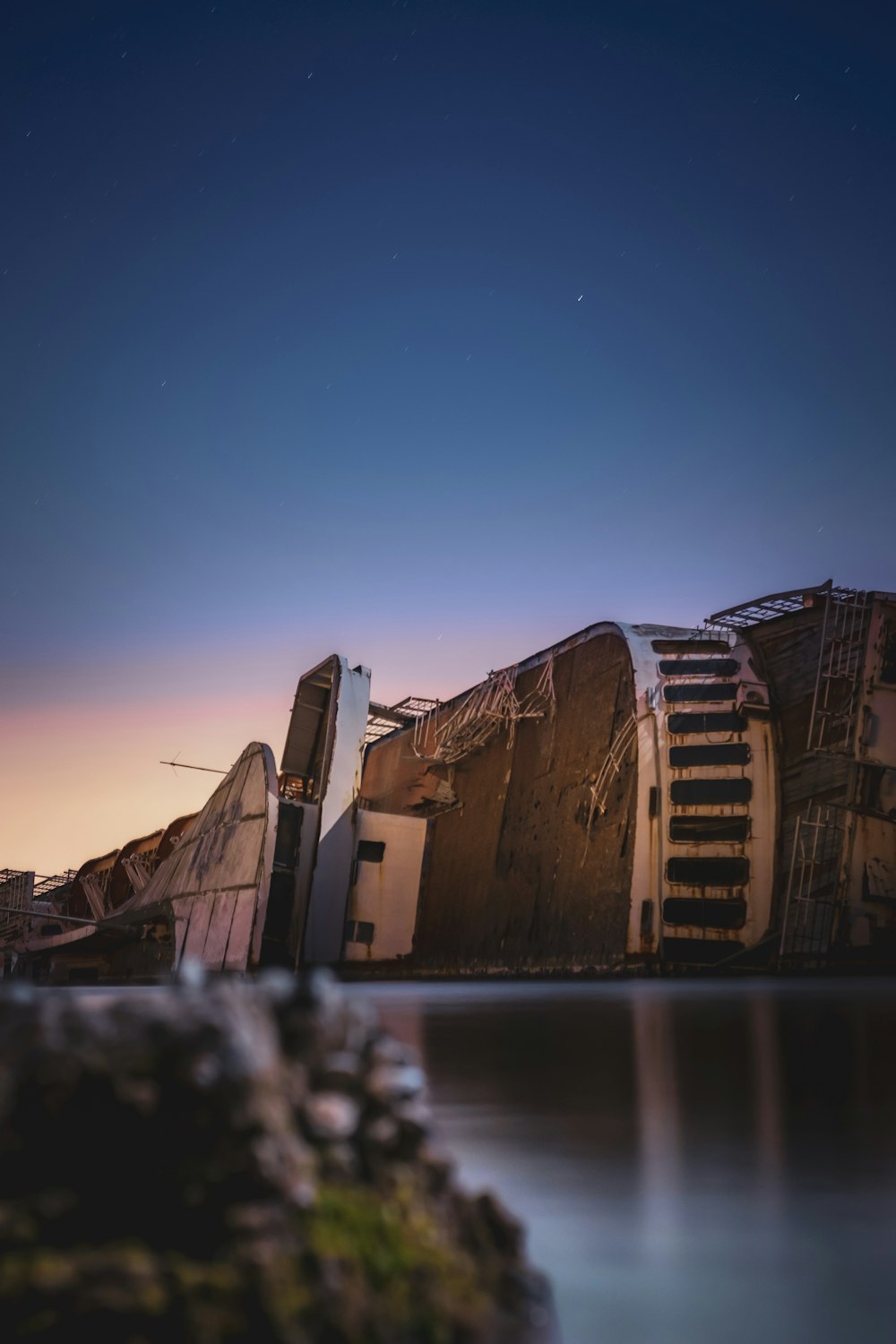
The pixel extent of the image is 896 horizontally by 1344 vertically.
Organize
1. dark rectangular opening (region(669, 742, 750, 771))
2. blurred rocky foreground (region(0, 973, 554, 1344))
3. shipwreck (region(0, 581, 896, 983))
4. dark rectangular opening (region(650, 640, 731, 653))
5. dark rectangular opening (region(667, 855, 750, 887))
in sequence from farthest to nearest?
dark rectangular opening (region(650, 640, 731, 653)) < dark rectangular opening (region(669, 742, 750, 771)) < dark rectangular opening (region(667, 855, 750, 887)) < shipwreck (region(0, 581, 896, 983)) < blurred rocky foreground (region(0, 973, 554, 1344))

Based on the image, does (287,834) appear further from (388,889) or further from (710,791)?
(710,791)

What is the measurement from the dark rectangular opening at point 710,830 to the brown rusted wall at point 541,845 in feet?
2.32

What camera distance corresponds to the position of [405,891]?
17.9 meters

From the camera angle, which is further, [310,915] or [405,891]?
[405,891]

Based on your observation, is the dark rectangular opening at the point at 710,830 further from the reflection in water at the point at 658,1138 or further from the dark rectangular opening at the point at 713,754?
the reflection in water at the point at 658,1138

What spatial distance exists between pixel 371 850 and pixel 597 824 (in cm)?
447

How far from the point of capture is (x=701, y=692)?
50.5ft

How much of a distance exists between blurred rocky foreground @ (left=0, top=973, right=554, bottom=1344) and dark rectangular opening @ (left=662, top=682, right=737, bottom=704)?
572 inches

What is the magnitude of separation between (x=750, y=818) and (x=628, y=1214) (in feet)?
45.1

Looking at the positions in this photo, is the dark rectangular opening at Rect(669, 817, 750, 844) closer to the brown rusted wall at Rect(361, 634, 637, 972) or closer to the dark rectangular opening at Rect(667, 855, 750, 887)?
the dark rectangular opening at Rect(667, 855, 750, 887)

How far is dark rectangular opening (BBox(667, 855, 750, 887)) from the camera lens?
1420 cm

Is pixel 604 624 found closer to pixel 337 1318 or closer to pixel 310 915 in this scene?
pixel 310 915

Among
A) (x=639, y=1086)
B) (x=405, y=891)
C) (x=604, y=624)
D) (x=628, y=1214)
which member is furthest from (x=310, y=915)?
(x=628, y=1214)

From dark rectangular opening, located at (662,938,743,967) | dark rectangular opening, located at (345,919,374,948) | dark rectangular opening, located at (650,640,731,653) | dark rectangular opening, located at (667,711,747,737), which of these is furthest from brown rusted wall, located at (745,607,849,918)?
dark rectangular opening, located at (345,919,374,948)
